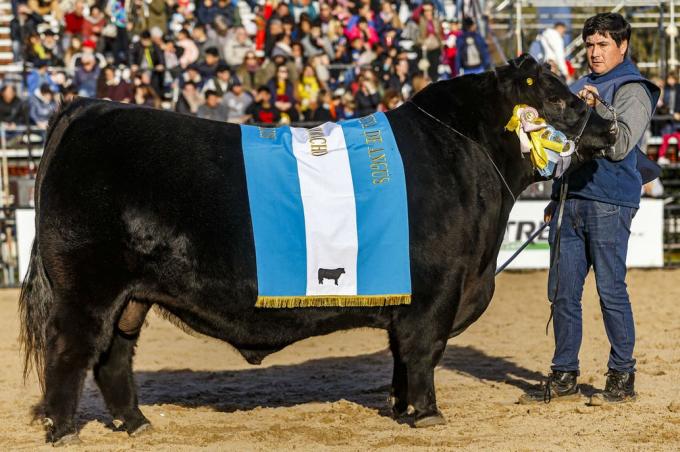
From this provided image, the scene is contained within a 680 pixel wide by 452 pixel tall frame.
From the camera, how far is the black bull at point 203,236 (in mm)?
4938

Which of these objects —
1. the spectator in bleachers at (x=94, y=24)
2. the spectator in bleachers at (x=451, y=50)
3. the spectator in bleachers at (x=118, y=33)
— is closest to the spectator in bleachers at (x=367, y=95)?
the spectator in bleachers at (x=451, y=50)

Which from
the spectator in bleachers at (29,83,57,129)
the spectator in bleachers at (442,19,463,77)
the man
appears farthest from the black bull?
the spectator in bleachers at (442,19,463,77)

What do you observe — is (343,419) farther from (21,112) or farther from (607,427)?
(21,112)

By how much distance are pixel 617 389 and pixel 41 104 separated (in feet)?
35.4

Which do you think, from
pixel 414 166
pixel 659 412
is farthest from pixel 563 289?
pixel 414 166

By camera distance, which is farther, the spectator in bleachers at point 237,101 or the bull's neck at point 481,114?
the spectator in bleachers at point 237,101

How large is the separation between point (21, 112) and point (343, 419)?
32.9 ft

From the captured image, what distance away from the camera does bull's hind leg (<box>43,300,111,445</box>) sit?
495cm

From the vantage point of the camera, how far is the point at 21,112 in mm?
14047

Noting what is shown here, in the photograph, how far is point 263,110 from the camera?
13.7 meters

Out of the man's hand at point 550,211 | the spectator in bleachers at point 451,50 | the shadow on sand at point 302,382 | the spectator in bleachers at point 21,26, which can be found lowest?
the shadow on sand at point 302,382

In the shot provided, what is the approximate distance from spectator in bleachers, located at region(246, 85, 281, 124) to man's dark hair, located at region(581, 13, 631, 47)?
8120mm

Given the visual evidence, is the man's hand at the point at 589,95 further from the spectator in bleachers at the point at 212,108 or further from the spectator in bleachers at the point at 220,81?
the spectator in bleachers at the point at 220,81

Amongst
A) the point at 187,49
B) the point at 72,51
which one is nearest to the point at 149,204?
the point at 187,49
